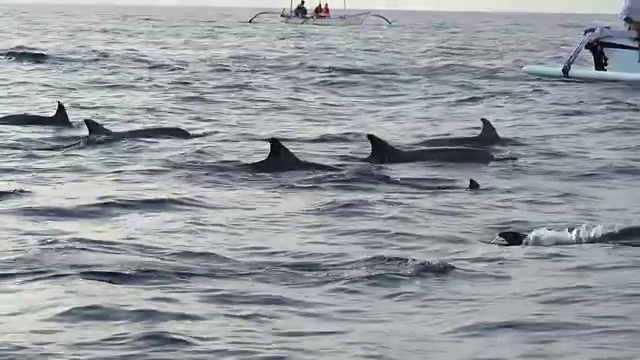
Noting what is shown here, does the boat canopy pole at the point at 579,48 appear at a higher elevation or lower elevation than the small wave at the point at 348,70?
higher

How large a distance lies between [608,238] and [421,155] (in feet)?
24.0

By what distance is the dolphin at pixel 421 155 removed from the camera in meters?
21.0

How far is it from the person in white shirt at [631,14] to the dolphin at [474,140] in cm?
1813

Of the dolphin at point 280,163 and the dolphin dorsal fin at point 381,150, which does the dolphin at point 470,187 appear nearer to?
the dolphin at point 280,163

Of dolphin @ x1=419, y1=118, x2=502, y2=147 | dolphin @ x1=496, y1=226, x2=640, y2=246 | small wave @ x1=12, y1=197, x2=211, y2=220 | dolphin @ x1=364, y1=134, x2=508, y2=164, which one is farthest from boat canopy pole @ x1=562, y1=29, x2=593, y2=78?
dolphin @ x1=496, y1=226, x2=640, y2=246

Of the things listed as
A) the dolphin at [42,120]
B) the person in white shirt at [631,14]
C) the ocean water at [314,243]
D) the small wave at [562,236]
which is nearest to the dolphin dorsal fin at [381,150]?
the ocean water at [314,243]

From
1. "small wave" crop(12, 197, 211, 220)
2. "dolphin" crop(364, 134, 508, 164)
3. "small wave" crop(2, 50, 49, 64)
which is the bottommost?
"small wave" crop(2, 50, 49, 64)

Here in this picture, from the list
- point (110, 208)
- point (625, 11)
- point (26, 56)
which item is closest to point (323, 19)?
point (26, 56)

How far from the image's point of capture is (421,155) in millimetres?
21406

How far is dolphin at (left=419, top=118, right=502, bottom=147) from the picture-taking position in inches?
911

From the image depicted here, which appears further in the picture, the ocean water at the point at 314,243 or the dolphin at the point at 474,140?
the dolphin at the point at 474,140

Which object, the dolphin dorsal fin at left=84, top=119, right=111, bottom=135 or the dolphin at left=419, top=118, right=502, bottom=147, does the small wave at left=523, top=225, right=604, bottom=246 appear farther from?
the dolphin dorsal fin at left=84, top=119, right=111, bottom=135

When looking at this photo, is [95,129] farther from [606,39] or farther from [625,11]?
[625,11]

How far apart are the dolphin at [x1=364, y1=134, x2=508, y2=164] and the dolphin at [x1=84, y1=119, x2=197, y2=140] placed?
5201mm
